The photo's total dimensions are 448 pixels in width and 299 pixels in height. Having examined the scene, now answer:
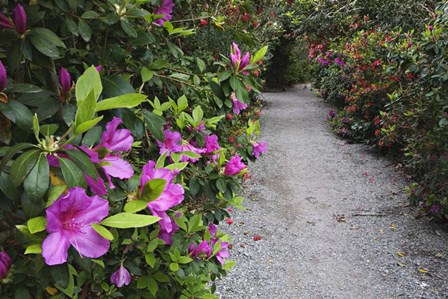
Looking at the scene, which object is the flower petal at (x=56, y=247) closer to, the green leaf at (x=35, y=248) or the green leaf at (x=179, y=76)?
the green leaf at (x=35, y=248)

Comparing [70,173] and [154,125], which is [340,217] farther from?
[70,173]

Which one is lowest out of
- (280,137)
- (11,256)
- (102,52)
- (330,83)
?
(280,137)

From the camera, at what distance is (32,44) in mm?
789

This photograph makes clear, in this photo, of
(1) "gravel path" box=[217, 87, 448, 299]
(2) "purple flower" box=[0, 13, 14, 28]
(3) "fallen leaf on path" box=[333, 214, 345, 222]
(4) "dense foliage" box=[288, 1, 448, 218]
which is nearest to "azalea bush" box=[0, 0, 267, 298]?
(2) "purple flower" box=[0, 13, 14, 28]

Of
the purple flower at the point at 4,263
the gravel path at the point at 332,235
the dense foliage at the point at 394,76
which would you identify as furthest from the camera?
the dense foliage at the point at 394,76

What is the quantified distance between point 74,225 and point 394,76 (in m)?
5.53

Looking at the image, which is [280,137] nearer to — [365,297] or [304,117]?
[304,117]

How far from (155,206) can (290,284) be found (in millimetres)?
2733

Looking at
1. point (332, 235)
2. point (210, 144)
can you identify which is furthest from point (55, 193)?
point (332, 235)

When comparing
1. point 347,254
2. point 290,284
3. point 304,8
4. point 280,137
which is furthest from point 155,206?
point 304,8

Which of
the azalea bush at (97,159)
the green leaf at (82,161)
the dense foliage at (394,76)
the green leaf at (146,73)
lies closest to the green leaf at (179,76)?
the azalea bush at (97,159)

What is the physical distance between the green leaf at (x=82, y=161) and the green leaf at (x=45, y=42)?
26 cm

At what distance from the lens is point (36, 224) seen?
0.62 m

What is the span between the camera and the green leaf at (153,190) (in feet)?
2.45
